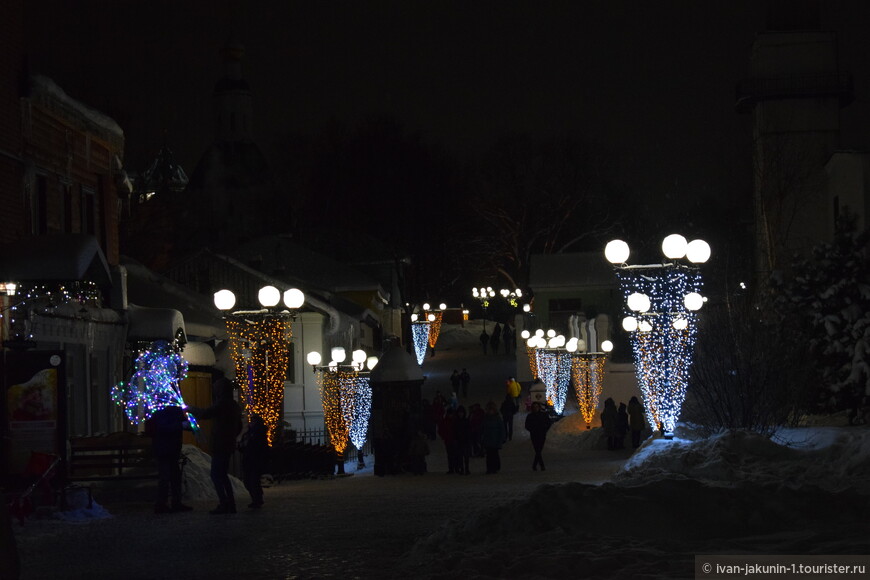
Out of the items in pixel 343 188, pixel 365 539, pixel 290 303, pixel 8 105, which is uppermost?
pixel 343 188

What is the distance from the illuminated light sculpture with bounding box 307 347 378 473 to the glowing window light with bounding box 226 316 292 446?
315 inches

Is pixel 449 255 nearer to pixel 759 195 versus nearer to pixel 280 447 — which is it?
pixel 759 195

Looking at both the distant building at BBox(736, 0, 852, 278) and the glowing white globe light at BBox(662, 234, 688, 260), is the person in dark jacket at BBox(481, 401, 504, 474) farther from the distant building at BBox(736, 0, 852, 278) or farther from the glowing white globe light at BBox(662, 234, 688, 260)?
the distant building at BBox(736, 0, 852, 278)

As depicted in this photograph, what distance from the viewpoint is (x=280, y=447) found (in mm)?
28000

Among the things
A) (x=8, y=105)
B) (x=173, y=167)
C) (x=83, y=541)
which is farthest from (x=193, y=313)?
(x=173, y=167)

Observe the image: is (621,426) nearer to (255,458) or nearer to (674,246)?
(674,246)

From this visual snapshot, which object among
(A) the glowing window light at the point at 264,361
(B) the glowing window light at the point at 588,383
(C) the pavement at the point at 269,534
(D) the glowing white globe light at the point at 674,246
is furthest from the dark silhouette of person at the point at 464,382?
(D) the glowing white globe light at the point at 674,246

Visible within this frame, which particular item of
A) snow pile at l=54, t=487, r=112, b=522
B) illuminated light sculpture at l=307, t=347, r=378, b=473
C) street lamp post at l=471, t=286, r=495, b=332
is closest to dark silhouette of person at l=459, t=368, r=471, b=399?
illuminated light sculpture at l=307, t=347, r=378, b=473

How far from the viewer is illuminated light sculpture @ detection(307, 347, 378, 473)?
1337 inches

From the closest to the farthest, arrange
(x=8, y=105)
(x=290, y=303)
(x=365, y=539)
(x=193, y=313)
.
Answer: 1. (x=365, y=539)
2. (x=8, y=105)
3. (x=290, y=303)
4. (x=193, y=313)

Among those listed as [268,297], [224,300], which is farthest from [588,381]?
[224,300]

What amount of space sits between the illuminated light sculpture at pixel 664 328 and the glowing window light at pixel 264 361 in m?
→ 6.26

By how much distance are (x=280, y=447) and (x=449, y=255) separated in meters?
42.2

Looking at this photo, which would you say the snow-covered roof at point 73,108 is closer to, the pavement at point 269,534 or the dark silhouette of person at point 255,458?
the pavement at point 269,534
